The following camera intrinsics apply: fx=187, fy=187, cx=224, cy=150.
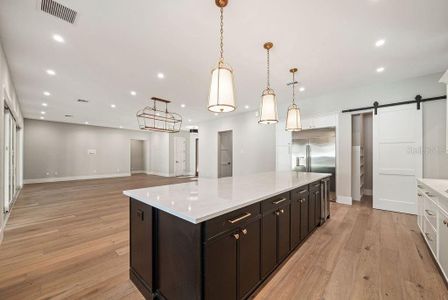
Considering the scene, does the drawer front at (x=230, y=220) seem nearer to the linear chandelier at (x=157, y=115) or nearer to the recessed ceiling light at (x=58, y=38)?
the recessed ceiling light at (x=58, y=38)

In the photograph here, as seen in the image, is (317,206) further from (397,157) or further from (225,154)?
(225,154)

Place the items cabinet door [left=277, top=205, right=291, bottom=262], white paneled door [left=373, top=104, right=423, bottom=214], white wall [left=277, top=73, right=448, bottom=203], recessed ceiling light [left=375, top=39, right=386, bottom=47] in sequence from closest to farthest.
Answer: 1. cabinet door [left=277, top=205, right=291, bottom=262]
2. recessed ceiling light [left=375, top=39, right=386, bottom=47]
3. white wall [left=277, top=73, right=448, bottom=203]
4. white paneled door [left=373, top=104, right=423, bottom=214]

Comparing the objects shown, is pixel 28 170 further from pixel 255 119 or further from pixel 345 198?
pixel 345 198

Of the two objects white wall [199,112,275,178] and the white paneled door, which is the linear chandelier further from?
the white paneled door

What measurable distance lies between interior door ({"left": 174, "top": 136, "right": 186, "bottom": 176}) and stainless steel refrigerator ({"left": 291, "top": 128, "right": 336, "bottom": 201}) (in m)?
7.36

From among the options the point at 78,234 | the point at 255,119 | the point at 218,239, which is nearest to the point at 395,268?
the point at 218,239

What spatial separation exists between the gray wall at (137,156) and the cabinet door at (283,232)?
12229mm

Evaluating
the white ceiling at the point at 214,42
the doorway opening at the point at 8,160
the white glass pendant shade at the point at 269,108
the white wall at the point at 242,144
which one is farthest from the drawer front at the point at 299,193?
the doorway opening at the point at 8,160

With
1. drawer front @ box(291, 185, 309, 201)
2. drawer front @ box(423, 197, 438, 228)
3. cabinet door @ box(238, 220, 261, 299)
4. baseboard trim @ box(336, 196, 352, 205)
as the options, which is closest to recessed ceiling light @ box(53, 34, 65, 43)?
cabinet door @ box(238, 220, 261, 299)

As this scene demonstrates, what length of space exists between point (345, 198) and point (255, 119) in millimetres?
3583

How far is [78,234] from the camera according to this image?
2.91 meters

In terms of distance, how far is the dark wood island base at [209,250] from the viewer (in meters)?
1.21

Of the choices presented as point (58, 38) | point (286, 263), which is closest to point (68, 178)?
point (58, 38)

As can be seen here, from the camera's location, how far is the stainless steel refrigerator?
4.77m
